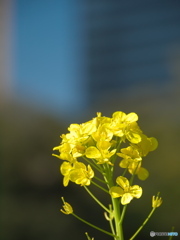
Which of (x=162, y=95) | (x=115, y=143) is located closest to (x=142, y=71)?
(x=162, y=95)

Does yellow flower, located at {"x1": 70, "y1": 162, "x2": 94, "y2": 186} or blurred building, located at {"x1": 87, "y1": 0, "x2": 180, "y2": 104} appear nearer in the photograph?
yellow flower, located at {"x1": 70, "y1": 162, "x2": 94, "y2": 186}

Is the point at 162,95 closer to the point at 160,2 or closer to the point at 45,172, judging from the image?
the point at 45,172

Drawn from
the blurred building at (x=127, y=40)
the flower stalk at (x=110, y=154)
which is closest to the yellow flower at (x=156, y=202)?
the flower stalk at (x=110, y=154)

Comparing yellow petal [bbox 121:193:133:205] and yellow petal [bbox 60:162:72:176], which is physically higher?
yellow petal [bbox 60:162:72:176]

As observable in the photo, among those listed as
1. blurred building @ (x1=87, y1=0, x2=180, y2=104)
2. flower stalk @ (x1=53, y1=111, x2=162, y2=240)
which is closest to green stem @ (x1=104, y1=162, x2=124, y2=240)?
flower stalk @ (x1=53, y1=111, x2=162, y2=240)

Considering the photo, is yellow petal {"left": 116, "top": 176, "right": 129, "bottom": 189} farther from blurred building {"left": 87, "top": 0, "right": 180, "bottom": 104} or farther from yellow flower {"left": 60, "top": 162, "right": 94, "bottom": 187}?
blurred building {"left": 87, "top": 0, "right": 180, "bottom": 104}

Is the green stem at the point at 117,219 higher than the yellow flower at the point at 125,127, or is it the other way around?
the yellow flower at the point at 125,127

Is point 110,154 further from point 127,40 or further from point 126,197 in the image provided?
point 127,40

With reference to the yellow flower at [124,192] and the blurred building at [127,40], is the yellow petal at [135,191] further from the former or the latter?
the blurred building at [127,40]
